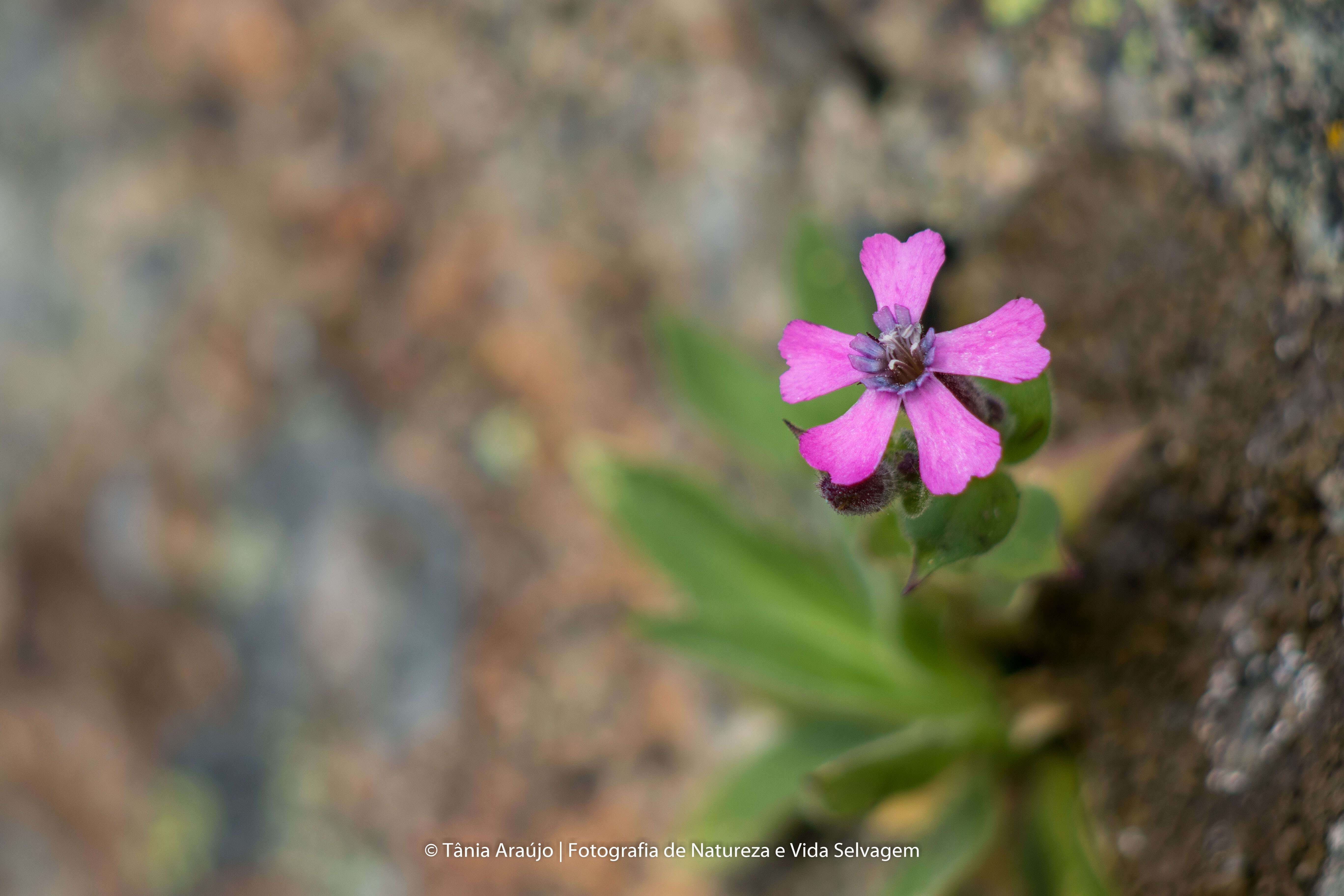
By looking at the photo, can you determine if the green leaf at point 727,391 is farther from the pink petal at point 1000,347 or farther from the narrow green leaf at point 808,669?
the pink petal at point 1000,347

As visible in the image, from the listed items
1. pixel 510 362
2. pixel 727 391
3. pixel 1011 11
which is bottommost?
pixel 727 391

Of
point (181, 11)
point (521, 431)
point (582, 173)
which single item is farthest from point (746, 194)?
point (181, 11)

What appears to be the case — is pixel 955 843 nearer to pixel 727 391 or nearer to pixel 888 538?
pixel 888 538

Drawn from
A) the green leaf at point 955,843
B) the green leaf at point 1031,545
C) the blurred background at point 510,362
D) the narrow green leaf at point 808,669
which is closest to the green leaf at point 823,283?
the blurred background at point 510,362

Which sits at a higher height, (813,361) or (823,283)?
(823,283)

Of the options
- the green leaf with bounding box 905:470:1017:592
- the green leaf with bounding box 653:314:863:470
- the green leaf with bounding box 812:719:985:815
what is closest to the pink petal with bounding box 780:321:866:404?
the green leaf with bounding box 905:470:1017:592

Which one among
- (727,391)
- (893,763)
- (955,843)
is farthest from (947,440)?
Answer: (727,391)

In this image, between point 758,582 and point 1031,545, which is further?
point 758,582

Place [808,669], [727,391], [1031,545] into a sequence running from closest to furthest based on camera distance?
[1031,545], [808,669], [727,391]
